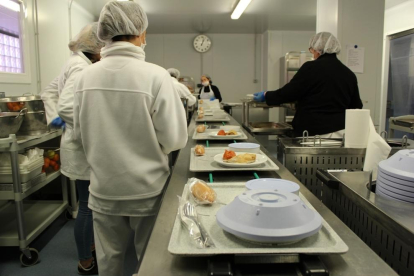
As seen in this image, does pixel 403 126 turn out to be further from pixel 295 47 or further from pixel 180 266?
pixel 295 47

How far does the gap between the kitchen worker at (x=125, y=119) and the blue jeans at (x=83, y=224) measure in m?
0.60

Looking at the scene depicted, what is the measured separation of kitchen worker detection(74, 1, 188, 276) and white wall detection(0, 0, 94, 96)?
240 centimetres

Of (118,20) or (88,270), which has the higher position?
(118,20)

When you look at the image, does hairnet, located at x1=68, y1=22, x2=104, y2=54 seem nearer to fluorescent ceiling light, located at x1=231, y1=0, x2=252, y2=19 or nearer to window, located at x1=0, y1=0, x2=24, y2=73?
window, located at x1=0, y1=0, x2=24, y2=73

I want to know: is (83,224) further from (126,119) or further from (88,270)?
(126,119)

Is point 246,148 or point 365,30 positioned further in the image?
point 365,30

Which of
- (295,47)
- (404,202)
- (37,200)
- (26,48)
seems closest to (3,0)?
(26,48)

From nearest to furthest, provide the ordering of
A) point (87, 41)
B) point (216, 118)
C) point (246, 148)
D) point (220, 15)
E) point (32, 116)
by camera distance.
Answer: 1. point (246, 148)
2. point (87, 41)
3. point (32, 116)
4. point (216, 118)
5. point (220, 15)

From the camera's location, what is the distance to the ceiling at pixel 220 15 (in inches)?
197

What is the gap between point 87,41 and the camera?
179cm

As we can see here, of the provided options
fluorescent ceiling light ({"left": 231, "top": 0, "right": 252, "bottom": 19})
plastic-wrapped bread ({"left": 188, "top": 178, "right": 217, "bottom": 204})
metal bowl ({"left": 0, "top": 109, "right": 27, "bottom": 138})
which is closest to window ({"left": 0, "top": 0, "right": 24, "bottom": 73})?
metal bowl ({"left": 0, "top": 109, "right": 27, "bottom": 138})

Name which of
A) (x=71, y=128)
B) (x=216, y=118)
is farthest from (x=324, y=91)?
(x=71, y=128)

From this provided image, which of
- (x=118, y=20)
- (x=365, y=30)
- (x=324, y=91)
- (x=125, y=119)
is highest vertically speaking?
(x=365, y=30)

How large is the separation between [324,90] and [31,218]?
2391mm
